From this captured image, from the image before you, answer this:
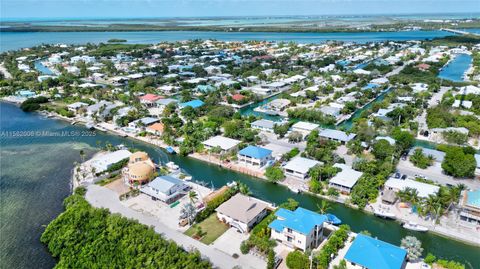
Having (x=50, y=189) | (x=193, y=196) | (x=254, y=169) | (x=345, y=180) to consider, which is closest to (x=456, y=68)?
(x=345, y=180)

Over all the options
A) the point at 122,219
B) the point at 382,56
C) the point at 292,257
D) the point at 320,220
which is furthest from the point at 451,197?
the point at 382,56

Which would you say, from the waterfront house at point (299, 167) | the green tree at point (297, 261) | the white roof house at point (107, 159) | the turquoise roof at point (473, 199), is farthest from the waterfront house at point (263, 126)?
the green tree at point (297, 261)

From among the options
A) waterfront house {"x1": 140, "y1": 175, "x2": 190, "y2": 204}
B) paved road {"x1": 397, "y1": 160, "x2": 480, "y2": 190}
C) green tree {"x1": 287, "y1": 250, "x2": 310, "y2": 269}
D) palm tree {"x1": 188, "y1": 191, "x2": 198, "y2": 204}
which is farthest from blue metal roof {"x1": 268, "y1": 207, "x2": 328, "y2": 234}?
paved road {"x1": 397, "y1": 160, "x2": 480, "y2": 190}

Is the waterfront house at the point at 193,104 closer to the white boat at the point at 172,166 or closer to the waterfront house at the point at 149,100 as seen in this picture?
the waterfront house at the point at 149,100

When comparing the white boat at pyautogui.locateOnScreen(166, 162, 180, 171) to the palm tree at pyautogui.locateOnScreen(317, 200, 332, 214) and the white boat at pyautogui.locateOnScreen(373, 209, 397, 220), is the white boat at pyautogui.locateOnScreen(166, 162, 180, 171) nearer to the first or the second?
the palm tree at pyautogui.locateOnScreen(317, 200, 332, 214)

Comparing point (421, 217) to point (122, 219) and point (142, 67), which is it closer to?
point (122, 219)

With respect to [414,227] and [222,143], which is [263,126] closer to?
[222,143]

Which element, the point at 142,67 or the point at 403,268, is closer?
the point at 403,268
